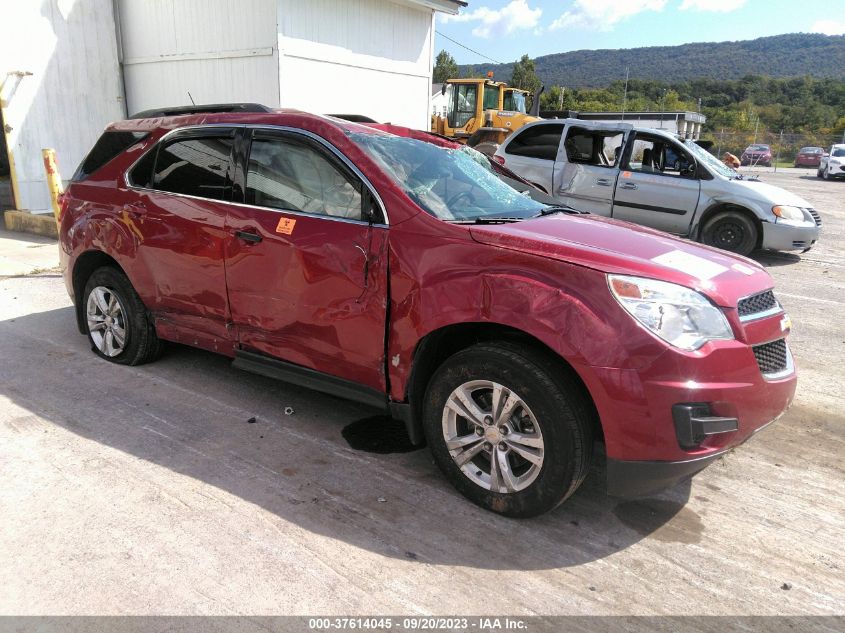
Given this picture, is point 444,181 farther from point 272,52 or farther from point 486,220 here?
point 272,52

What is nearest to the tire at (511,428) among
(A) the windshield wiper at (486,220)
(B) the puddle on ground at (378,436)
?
(B) the puddle on ground at (378,436)

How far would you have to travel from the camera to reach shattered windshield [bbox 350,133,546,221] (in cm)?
327

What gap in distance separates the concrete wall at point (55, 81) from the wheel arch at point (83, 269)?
723 centimetres

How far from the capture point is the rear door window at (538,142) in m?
9.85

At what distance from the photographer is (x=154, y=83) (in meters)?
11.4

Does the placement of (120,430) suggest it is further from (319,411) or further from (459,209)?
(459,209)

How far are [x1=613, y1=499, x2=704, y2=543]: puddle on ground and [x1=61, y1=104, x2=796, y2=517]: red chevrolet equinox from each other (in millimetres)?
381

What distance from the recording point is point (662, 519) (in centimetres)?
301

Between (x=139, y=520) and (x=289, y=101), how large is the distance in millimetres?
8597

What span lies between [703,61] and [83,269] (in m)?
175

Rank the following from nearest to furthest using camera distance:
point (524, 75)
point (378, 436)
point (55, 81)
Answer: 1. point (378, 436)
2. point (55, 81)
3. point (524, 75)

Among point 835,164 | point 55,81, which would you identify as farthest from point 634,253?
point 835,164

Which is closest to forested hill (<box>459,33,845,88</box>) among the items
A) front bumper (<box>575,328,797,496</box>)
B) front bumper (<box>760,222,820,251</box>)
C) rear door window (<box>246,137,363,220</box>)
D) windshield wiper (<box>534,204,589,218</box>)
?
front bumper (<box>760,222,820,251</box>)

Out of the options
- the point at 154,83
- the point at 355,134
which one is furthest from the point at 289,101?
the point at 355,134
